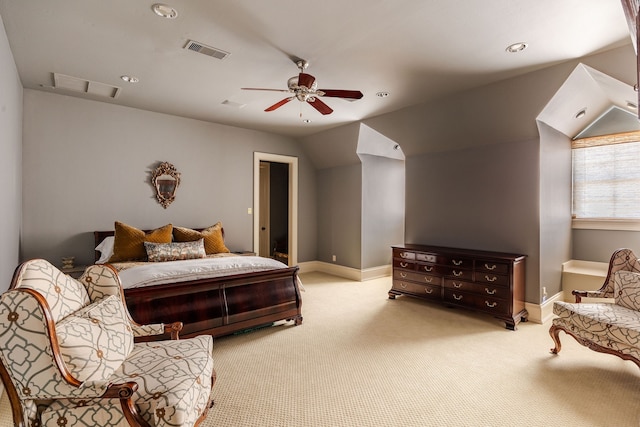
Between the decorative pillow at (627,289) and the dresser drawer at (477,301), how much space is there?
0.96 metres

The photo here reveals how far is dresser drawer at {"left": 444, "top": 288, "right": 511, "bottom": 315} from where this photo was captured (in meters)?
3.58

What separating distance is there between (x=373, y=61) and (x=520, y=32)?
1.18m

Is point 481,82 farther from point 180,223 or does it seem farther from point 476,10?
point 180,223

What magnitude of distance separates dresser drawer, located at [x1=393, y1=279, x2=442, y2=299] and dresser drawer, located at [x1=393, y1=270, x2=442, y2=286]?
44mm

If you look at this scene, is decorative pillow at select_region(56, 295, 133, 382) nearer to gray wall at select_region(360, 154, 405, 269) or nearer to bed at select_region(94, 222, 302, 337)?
bed at select_region(94, 222, 302, 337)

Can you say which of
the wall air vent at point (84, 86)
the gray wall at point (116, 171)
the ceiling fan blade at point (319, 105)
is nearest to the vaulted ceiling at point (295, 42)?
the wall air vent at point (84, 86)

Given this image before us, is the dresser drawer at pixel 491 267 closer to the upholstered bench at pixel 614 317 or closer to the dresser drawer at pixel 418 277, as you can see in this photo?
the dresser drawer at pixel 418 277

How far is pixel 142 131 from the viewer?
4660 millimetres

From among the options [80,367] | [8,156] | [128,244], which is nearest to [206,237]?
[128,244]

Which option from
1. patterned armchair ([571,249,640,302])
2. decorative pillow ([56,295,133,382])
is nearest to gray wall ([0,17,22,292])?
decorative pillow ([56,295,133,382])

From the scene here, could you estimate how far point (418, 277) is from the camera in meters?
4.38

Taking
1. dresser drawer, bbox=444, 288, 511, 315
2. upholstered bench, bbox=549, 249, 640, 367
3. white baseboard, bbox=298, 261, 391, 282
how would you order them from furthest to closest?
white baseboard, bbox=298, 261, 391, 282 → dresser drawer, bbox=444, 288, 511, 315 → upholstered bench, bbox=549, 249, 640, 367

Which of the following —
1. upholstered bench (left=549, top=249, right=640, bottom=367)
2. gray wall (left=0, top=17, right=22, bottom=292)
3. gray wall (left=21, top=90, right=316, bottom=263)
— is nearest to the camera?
upholstered bench (left=549, top=249, right=640, bottom=367)

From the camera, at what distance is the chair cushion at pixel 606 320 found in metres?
2.31
